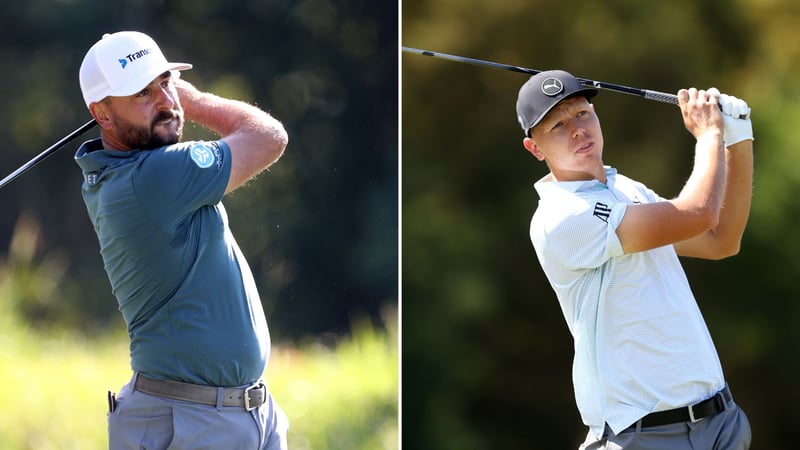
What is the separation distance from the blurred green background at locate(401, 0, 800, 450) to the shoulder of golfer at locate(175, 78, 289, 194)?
2.21 m

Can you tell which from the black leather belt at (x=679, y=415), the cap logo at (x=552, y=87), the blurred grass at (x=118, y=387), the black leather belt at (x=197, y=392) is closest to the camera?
the black leather belt at (x=679, y=415)

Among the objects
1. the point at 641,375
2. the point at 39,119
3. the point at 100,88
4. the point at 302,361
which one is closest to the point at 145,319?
the point at 100,88

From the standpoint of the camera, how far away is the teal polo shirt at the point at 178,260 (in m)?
2.42

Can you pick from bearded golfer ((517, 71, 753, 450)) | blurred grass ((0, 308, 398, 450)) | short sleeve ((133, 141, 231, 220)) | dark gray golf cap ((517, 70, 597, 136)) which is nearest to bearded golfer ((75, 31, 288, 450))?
short sleeve ((133, 141, 231, 220))

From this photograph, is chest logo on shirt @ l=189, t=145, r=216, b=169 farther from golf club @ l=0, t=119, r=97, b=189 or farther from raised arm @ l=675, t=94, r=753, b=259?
raised arm @ l=675, t=94, r=753, b=259

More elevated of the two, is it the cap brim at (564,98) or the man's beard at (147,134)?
the cap brim at (564,98)

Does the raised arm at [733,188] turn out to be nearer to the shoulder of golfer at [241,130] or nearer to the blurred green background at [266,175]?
the shoulder of golfer at [241,130]

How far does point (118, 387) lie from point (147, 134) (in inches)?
91.5

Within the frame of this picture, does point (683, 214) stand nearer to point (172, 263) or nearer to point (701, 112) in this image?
point (701, 112)

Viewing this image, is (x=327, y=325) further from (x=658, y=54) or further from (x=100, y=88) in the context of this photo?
(x=100, y=88)

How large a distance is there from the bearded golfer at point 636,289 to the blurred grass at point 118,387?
1977 mm

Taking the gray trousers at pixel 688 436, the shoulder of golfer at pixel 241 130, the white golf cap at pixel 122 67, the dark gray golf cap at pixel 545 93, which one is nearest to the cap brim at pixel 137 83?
the white golf cap at pixel 122 67

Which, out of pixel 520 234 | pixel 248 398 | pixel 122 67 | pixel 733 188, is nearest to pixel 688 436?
pixel 733 188

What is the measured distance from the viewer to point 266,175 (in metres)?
6.02
